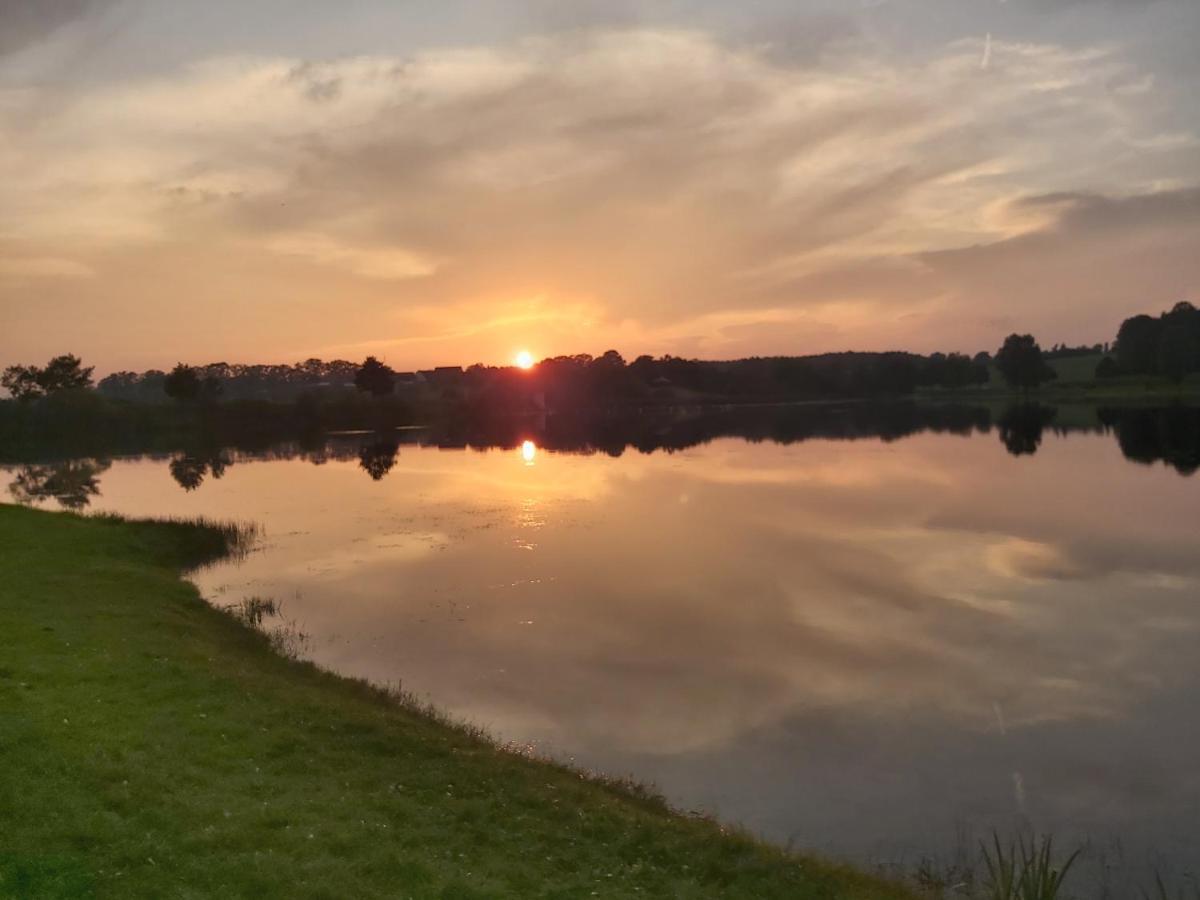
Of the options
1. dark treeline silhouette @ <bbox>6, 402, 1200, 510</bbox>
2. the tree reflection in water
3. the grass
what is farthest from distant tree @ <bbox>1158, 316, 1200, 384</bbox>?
the grass

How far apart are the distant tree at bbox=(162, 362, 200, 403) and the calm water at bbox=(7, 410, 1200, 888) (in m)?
121

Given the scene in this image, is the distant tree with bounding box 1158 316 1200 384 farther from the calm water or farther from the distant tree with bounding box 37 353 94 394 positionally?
the distant tree with bounding box 37 353 94 394

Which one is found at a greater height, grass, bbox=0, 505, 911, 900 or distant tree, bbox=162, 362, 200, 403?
distant tree, bbox=162, 362, 200, 403

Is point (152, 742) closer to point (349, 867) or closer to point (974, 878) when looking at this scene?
point (349, 867)

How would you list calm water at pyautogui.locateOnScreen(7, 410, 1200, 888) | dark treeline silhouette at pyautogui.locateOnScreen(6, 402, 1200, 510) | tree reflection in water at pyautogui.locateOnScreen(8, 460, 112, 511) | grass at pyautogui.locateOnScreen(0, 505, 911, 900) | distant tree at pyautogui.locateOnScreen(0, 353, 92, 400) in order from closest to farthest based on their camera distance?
grass at pyautogui.locateOnScreen(0, 505, 911, 900)
calm water at pyautogui.locateOnScreen(7, 410, 1200, 888)
tree reflection in water at pyautogui.locateOnScreen(8, 460, 112, 511)
dark treeline silhouette at pyautogui.locateOnScreen(6, 402, 1200, 510)
distant tree at pyautogui.locateOnScreen(0, 353, 92, 400)

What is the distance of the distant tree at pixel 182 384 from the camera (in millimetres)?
180750

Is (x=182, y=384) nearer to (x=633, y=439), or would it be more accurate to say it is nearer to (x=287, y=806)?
(x=633, y=439)

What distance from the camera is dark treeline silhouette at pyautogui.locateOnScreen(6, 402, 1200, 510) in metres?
85.4

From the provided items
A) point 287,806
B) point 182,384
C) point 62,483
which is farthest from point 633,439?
point 287,806

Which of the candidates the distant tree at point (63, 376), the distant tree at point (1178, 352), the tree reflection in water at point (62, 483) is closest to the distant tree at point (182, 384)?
the distant tree at point (63, 376)

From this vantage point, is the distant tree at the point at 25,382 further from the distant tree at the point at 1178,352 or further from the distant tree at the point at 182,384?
the distant tree at the point at 1178,352

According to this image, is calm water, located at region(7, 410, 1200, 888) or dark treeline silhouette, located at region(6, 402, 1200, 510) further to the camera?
dark treeline silhouette, located at region(6, 402, 1200, 510)

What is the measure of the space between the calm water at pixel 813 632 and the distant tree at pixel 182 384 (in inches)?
4780

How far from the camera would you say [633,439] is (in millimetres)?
138750
